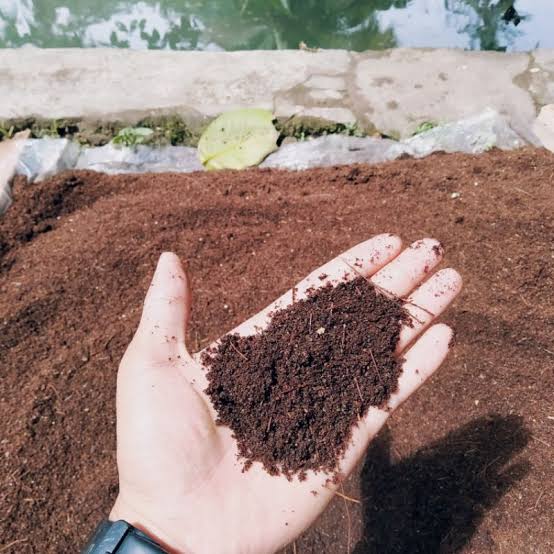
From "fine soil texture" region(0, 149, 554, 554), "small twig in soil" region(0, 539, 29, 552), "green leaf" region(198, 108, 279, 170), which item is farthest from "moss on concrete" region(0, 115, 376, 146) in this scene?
"small twig in soil" region(0, 539, 29, 552)

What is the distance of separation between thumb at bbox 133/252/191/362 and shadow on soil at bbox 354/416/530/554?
33.1 inches

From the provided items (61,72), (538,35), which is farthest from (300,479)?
(538,35)

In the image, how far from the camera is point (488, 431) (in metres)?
1.79

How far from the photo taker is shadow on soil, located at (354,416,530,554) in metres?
1.65

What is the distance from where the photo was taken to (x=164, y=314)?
1.43m

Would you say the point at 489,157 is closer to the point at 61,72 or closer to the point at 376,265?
the point at 376,265

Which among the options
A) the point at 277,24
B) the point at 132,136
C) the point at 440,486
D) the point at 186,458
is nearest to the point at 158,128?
the point at 132,136

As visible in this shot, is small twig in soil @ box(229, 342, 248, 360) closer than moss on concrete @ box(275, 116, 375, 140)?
Yes

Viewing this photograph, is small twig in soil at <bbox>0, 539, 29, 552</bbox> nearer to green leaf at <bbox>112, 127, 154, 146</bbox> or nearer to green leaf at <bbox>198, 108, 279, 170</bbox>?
green leaf at <bbox>198, 108, 279, 170</bbox>

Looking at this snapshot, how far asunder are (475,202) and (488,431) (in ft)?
3.33

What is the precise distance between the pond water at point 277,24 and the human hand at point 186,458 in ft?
9.66

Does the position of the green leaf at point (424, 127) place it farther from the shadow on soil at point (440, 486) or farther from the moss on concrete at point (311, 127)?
the shadow on soil at point (440, 486)

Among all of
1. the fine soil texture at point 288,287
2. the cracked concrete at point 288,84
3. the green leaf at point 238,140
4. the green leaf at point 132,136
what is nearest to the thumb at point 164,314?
the fine soil texture at point 288,287

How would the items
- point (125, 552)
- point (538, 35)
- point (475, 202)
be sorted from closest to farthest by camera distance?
1. point (125, 552)
2. point (475, 202)
3. point (538, 35)
